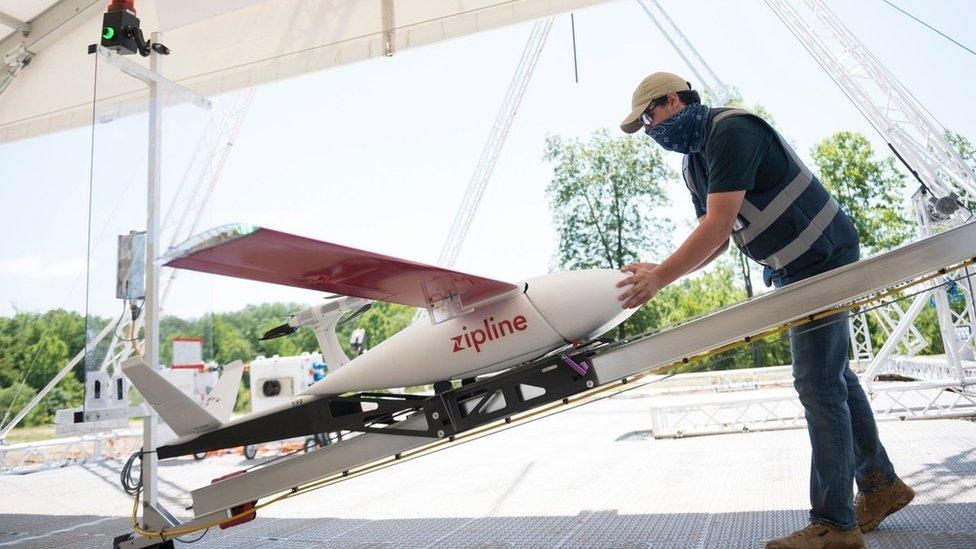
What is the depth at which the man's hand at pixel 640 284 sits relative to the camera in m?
1.66

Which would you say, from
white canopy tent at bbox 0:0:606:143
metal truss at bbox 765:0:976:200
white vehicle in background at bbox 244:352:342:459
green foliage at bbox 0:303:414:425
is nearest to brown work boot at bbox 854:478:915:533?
white canopy tent at bbox 0:0:606:143

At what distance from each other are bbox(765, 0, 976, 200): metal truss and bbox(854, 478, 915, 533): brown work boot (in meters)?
4.05

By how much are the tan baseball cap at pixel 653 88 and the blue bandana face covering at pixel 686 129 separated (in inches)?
2.5

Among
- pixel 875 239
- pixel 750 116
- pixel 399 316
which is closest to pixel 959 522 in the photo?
pixel 750 116

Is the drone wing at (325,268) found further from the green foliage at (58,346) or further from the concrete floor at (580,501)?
the green foliage at (58,346)

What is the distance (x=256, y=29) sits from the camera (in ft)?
14.0

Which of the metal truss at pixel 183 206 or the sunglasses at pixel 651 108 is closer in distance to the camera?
the sunglasses at pixel 651 108

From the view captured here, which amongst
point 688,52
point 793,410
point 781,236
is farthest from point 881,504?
point 688,52

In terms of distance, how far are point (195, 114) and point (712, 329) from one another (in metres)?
2.77

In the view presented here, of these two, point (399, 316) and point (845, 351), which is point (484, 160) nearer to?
point (845, 351)

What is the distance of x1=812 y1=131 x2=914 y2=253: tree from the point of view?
16812 millimetres

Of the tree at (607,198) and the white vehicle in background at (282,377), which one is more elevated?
the tree at (607,198)

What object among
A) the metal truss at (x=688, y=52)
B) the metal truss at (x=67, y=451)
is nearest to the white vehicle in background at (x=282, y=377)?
the metal truss at (x=67, y=451)

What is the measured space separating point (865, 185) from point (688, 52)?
12.4 m
